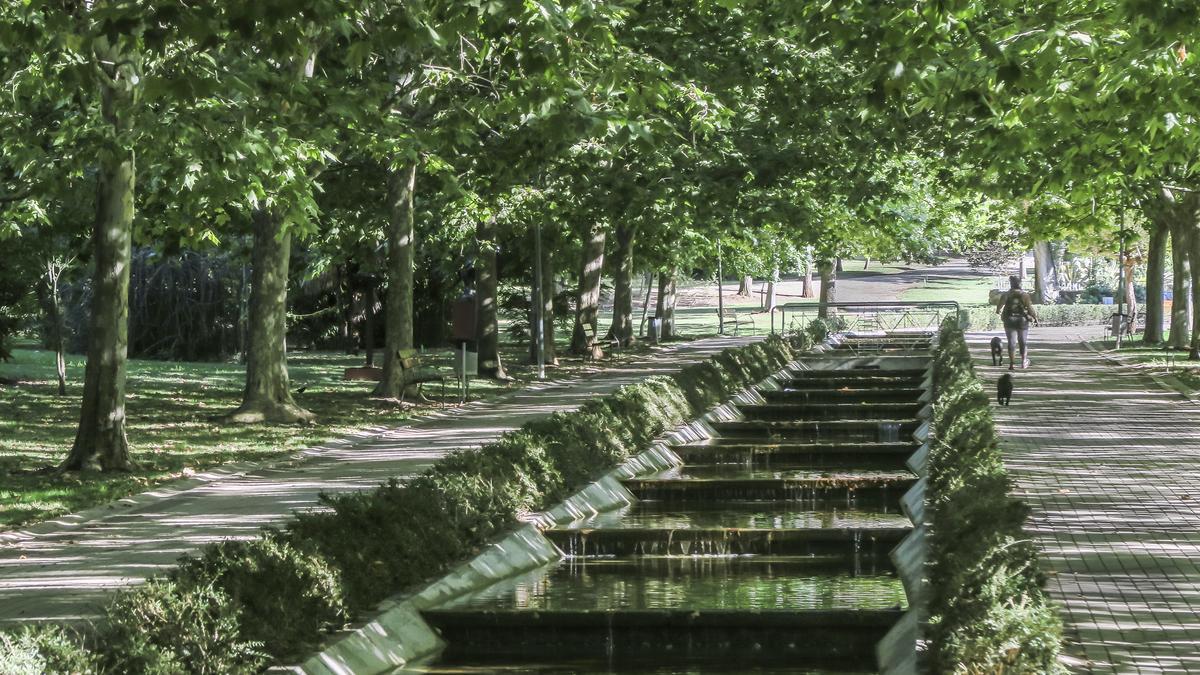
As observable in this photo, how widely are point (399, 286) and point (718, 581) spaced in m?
15.9

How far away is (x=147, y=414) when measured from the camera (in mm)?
25438

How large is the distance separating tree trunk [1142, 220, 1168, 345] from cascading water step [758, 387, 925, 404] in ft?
63.8

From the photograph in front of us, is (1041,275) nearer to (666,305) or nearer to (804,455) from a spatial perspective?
(666,305)

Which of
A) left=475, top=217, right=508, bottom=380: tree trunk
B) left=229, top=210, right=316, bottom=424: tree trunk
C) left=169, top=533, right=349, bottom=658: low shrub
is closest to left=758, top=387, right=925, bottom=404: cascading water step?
left=475, top=217, right=508, bottom=380: tree trunk

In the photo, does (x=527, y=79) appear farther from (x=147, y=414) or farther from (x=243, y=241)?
A: (x=243, y=241)

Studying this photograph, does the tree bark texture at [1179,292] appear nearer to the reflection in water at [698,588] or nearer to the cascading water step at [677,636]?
the reflection in water at [698,588]

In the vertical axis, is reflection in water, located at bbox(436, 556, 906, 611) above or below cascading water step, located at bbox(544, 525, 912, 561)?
below

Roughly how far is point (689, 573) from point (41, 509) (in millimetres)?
6024

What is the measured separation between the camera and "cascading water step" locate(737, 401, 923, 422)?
27.9m

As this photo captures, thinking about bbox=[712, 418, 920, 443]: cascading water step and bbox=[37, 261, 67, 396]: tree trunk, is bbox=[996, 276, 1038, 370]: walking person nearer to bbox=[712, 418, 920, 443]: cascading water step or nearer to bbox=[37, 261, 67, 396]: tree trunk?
bbox=[712, 418, 920, 443]: cascading water step

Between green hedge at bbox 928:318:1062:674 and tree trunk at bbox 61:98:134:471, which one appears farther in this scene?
tree trunk at bbox 61:98:134:471

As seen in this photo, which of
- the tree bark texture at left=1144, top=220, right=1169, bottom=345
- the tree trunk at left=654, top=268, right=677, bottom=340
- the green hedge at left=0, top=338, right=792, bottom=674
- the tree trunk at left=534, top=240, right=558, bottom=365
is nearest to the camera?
the green hedge at left=0, top=338, right=792, bottom=674

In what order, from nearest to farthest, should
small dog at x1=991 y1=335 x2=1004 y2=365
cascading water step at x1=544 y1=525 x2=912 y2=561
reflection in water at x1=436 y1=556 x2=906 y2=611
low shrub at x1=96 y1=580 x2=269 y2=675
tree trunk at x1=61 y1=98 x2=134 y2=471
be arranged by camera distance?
low shrub at x1=96 y1=580 x2=269 y2=675
reflection in water at x1=436 y1=556 x2=906 y2=611
cascading water step at x1=544 y1=525 x2=912 y2=561
tree trunk at x1=61 y1=98 x2=134 y2=471
small dog at x1=991 y1=335 x2=1004 y2=365

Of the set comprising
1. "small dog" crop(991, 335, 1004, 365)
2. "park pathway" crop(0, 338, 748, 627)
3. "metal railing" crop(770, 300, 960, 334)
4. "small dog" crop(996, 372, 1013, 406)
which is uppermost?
"metal railing" crop(770, 300, 960, 334)
